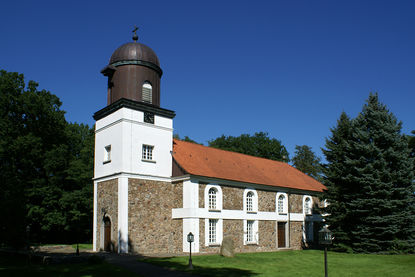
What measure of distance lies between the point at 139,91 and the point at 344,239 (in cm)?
1689

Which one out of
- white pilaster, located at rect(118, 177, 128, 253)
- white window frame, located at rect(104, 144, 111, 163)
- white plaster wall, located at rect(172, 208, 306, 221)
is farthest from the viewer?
white window frame, located at rect(104, 144, 111, 163)

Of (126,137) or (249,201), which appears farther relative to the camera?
(249,201)

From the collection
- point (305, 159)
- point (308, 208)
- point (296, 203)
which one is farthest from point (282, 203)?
point (305, 159)

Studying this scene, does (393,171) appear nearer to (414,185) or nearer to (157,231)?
(414,185)

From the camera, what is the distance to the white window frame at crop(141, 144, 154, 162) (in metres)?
24.3

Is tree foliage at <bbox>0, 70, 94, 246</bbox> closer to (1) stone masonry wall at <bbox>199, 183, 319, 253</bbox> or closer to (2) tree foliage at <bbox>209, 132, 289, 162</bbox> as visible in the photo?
(1) stone masonry wall at <bbox>199, 183, 319, 253</bbox>

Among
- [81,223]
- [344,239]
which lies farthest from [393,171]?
[81,223]

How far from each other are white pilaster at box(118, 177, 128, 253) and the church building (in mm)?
57

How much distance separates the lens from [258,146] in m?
53.1

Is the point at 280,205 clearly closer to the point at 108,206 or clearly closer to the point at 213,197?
the point at 213,197

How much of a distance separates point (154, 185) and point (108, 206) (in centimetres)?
309

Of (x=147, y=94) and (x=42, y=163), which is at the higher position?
(x=147, y=94)

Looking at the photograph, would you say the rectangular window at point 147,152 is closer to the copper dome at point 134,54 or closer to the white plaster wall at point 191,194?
the white plaster wall at point 191,194

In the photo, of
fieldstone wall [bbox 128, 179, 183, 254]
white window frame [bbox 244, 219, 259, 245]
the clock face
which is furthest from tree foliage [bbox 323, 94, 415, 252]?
the clock face
